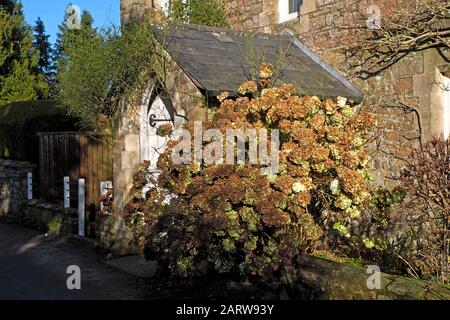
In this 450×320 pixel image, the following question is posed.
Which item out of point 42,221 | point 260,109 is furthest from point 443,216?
point 42,221

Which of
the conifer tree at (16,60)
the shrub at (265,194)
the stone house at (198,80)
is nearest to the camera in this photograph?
the shrub at (265,194)

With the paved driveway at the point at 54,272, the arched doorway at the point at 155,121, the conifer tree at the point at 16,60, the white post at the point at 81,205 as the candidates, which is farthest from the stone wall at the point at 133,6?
the conifer tree at the point at 16,60

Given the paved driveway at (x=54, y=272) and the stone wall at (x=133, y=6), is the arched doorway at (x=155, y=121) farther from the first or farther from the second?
the stone wall at (x=133, y=6)

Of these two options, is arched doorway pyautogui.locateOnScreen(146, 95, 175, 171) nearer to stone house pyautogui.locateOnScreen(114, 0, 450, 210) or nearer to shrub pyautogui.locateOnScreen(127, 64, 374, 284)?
stone house pyautogui.locateOnScreen(114, 0, 450, 210)

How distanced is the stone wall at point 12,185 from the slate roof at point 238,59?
6.69 metres

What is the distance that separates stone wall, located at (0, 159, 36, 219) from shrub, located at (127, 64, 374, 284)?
733cm

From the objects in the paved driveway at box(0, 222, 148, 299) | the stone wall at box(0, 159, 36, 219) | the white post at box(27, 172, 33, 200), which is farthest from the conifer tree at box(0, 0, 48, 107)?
the paved driveway at box(0, 222, 148, 299)

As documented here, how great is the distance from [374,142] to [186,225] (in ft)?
12.8

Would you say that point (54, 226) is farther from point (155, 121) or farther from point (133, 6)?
point (133, 6)

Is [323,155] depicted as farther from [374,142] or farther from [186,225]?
[374,142]

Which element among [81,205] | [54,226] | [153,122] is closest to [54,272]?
[81,205]

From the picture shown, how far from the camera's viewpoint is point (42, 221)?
11.2 metres

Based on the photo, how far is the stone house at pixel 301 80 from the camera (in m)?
6.85

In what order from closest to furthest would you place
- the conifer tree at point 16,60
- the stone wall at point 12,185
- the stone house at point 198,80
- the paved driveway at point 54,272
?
the paved driveway at point 54,272 → the stone house at point 198,80 → the stone wall at point 12,185 → the conifer tree at point 16,60
